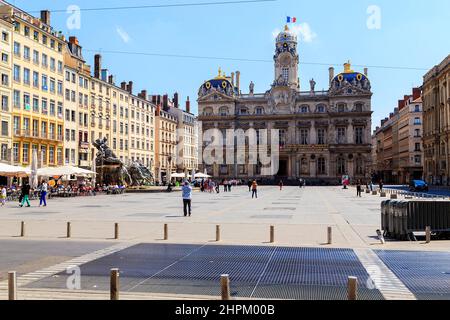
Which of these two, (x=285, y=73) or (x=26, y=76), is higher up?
(x=285, y=73)

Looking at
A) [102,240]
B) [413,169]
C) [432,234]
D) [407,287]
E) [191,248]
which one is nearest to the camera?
[407,287]

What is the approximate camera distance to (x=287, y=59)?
4235 inches

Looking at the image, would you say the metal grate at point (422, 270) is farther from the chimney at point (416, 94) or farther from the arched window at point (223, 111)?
the chimney at point (416, 94)

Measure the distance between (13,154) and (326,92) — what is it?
226 ft

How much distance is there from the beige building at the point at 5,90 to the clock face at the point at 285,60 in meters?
65.3

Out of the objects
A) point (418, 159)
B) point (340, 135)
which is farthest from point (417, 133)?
point (340, 135)

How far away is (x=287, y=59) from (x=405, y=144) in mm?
30518

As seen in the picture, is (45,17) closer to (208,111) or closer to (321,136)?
(208,111)

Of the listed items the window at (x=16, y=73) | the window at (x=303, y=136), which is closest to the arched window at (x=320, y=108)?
the window at (x=303, y=136)

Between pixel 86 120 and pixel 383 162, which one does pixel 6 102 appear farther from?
pixel 383 162

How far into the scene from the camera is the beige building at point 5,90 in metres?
50.8

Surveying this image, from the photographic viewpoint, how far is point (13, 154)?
52875mm
